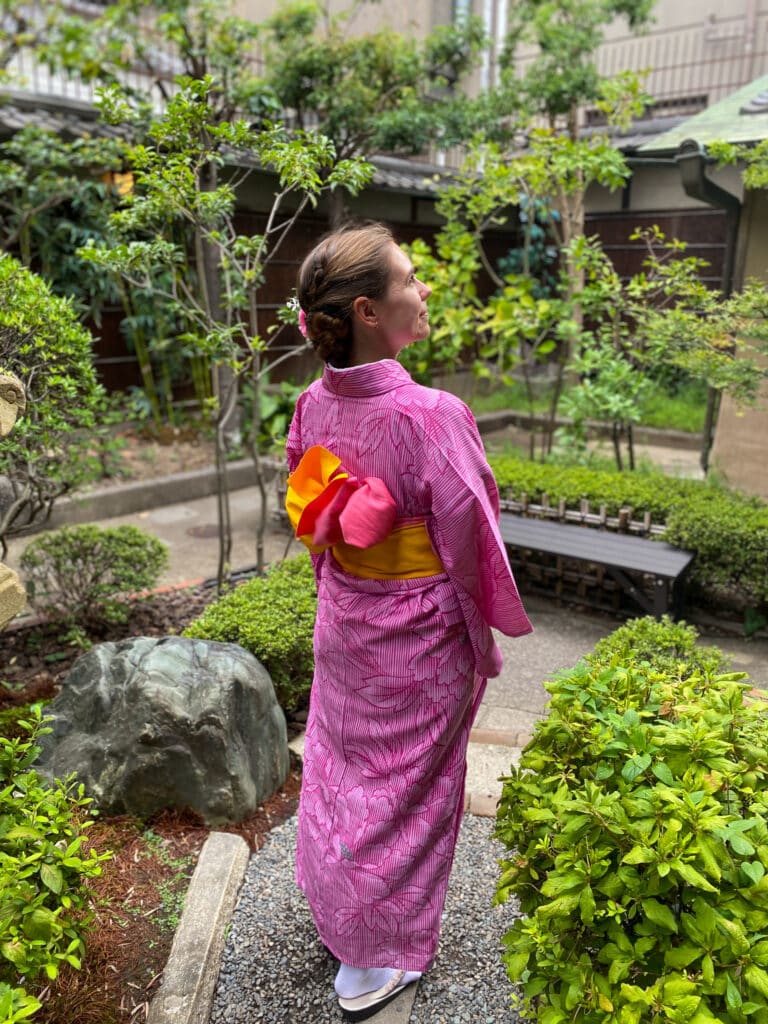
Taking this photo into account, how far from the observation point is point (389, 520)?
6.95 feet

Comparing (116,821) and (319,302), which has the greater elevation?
(319,302)

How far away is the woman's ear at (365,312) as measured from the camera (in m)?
2.14

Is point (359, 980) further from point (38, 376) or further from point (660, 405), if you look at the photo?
point (660, 405)

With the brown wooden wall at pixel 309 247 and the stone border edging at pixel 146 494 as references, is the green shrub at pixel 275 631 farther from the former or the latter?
the brown wooden wall at pixel 309 247

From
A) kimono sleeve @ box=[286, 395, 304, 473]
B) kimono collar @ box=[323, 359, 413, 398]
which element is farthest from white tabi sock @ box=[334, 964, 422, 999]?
kimono collar @ box=[323, 359, 413, 398]

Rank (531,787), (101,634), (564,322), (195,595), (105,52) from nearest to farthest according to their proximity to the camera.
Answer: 1. (531,787)
2. (101,634)
3. (195,595)
4. (564,322)
5. (105,52)

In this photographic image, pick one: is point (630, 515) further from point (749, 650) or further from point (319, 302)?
point (319, 302)

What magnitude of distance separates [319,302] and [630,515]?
3.81m

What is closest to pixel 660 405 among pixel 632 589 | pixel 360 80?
pixel 360 80

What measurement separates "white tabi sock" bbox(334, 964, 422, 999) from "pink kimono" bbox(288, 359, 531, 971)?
0.07 meters

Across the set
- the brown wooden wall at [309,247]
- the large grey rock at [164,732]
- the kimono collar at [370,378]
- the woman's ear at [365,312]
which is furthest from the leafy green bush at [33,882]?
the brown wooden wall at [309,247]

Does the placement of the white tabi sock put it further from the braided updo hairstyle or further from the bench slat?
the bench slat

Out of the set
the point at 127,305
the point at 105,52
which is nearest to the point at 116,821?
the point at 127,305

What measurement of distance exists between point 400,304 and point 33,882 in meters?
1.69
